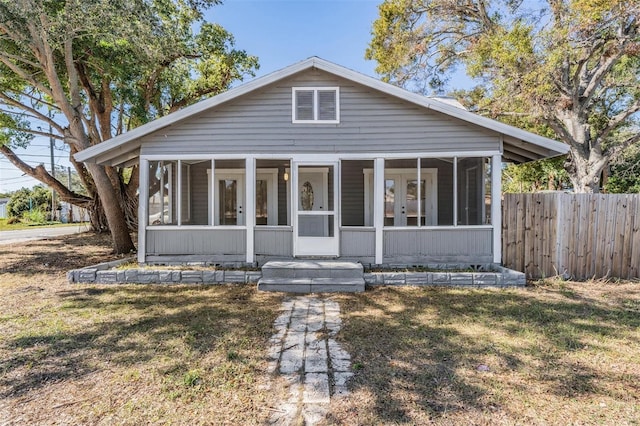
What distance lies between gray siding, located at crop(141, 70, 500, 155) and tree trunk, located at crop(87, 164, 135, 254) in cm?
261

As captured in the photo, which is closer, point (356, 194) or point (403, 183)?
point (403, 183)

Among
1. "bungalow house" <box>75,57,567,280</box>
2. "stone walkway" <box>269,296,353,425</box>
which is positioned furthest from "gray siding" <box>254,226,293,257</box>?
"stone walkway" <box>269,296,353,425</box>

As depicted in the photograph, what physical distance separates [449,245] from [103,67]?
10823mm

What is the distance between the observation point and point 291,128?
768 cm

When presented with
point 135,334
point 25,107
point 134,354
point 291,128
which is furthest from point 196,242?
point 25,107

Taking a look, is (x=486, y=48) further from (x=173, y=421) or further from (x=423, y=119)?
(x=173, y=421)

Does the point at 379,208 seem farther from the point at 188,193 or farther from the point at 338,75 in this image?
the point at 188,193

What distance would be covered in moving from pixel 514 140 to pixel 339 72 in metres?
4.08

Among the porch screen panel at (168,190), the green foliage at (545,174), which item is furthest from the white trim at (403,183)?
the green foliage at (545,174)

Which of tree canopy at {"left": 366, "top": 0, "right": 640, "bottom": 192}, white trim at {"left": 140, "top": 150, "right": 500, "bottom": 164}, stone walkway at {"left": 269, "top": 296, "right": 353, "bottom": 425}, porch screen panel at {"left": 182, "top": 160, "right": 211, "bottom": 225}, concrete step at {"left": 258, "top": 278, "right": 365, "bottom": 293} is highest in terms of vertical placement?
tree canopy at {"left": 366, "top": 0, "right": 640, "bottom": 192}

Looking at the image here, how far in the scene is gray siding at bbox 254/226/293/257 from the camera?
25.5ft

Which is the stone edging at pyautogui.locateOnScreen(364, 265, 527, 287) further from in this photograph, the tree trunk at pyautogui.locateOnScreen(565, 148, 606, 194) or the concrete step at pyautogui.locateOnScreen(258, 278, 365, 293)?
the tree trunk at pyautogui.locateOnScreen(565, 148, 606, 194)

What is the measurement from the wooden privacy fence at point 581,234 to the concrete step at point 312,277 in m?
3.82

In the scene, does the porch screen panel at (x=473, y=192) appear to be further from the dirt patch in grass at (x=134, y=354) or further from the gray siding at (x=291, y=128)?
the dirt patch in grass at (x=134, y=354)
